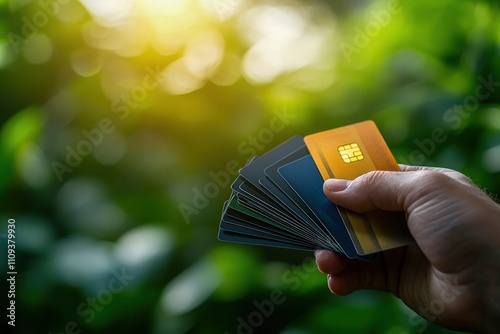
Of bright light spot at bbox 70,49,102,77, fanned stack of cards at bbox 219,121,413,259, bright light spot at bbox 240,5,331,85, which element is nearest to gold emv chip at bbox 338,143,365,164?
fanned stack of cards at bbox 219,121,413,259

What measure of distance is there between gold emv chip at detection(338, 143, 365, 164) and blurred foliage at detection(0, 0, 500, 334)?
0.36m

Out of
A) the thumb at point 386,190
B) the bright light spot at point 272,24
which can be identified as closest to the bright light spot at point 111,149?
the bright light spot at point 272,24

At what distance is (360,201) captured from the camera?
1084 mm

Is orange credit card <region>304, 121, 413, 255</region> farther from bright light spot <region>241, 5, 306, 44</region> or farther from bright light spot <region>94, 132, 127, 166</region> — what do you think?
bright light spot <region>241, 5, 306, 44</region>

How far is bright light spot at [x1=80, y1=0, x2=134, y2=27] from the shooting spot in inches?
75.2

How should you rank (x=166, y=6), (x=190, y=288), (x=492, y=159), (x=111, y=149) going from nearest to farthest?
(x=190, y=288) → (x=492, y=159) → (x=111, y=149) → (x=166, y=6)

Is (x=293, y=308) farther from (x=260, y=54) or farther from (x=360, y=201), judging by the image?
(x=260, y=54)

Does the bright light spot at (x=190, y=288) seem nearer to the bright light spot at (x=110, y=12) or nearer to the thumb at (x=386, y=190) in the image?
the thumb at (x=386, y=190)

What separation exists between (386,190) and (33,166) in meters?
0.98

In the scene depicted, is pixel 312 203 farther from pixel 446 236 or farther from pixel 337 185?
pixel 446 236

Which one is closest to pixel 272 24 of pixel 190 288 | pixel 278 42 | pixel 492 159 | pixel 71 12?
pixel 278 42

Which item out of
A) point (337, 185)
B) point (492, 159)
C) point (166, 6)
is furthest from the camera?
point (166, 6)

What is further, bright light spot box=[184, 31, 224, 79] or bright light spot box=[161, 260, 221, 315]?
bright light spot box=[184, 31, 224, 79]

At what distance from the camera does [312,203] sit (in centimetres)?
115
